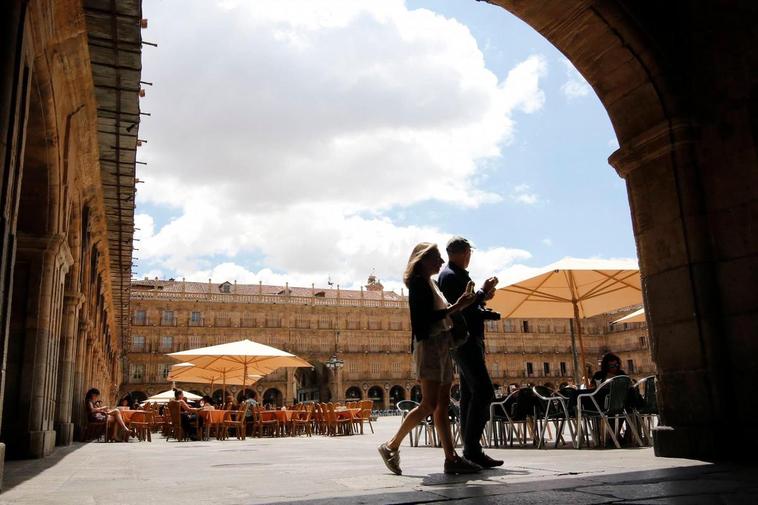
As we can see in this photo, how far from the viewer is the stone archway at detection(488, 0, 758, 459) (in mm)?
4324

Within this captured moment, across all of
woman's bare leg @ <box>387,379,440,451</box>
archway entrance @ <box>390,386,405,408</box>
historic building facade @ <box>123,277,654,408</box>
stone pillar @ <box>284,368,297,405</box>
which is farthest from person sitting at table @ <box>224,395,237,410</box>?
archway entrance @ <box>390,386,405,408</box>

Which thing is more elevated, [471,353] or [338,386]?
[338,386]

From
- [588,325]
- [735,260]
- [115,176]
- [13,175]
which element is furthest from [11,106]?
[588,325]

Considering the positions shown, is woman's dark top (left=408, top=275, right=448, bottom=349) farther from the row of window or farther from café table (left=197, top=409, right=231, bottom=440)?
the row of window

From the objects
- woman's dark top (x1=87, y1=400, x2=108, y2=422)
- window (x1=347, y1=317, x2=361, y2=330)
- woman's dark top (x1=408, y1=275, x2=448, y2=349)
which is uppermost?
window (x1=347, y1=317, x2=361, y2=330)

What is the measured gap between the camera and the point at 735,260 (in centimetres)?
441

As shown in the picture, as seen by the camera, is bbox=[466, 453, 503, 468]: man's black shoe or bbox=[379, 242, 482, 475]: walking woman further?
bbox=[466, 453, 503, 468]: man's black shoe

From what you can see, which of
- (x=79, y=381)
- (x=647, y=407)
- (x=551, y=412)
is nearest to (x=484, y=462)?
(x=647, y=407)

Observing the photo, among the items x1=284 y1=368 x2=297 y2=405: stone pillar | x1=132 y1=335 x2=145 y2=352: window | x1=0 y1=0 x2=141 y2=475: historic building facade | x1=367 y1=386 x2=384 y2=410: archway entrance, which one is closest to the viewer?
x1=0 y1=0 x2=141 y2=475: historic building facade

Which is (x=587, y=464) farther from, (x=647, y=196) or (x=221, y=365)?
(x=221, y=365)

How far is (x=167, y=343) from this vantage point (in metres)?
52.3

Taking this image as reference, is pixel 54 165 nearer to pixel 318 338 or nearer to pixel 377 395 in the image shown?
pixel 318 338

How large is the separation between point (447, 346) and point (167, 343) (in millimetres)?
51948

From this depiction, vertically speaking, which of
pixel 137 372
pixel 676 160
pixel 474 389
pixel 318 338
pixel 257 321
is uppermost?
pixel 257 321
